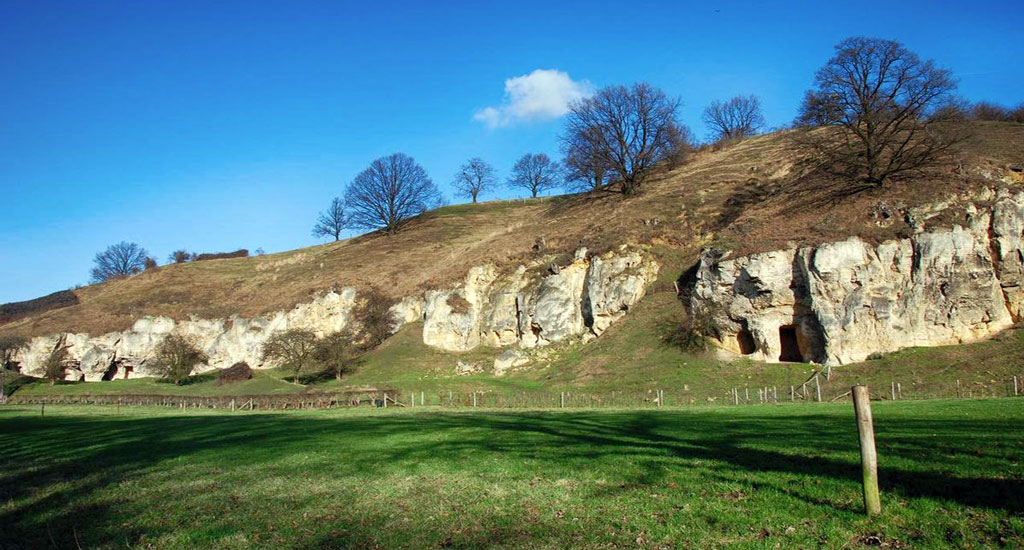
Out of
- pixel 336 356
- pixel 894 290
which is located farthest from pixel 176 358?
pixel 894 290

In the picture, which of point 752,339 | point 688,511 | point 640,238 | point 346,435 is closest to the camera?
point 688,511

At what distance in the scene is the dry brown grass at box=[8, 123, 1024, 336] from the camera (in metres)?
46.2

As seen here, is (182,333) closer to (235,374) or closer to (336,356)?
(235,374)

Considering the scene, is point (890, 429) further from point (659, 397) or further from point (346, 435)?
point (659, 397)

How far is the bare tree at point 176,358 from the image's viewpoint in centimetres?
7194

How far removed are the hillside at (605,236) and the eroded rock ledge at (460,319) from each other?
1621mm

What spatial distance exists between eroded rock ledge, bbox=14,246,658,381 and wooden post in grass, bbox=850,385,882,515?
45831 mm

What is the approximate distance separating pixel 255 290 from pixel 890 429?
85.9 metres

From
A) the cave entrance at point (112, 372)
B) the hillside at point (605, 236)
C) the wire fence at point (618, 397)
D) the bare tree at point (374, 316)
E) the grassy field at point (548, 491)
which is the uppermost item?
the hillside at point (605, 236)

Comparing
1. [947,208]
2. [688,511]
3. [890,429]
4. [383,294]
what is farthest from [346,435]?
[383,294]

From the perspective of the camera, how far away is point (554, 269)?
58750 millimetres

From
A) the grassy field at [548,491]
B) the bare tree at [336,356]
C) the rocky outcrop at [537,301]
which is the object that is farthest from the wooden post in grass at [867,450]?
the bare tree at [336,356]

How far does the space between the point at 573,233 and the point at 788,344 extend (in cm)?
2672

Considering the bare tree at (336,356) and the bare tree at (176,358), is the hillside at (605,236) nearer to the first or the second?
the bare tree at (336,356)
